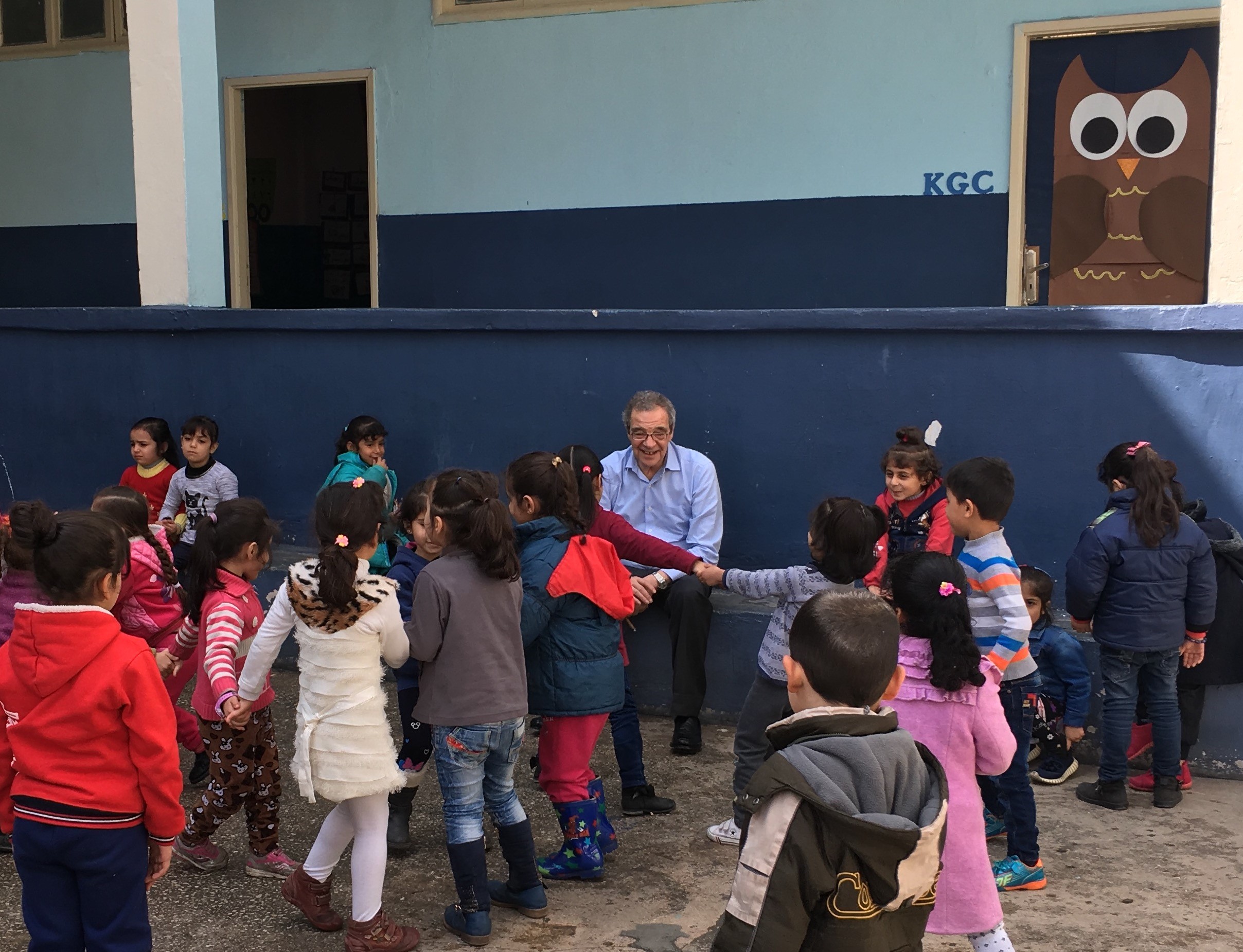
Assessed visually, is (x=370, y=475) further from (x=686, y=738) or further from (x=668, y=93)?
(x=668, y=93)

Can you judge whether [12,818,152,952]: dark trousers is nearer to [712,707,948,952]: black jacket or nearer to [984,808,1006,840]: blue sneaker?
[712,707,948,952]: black jacket

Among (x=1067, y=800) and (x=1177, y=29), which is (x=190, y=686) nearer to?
(x=1067, y=800)

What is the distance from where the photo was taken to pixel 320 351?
605 centimetres

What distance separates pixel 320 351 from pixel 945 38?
3611 millimetres

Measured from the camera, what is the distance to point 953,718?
291 centimetres

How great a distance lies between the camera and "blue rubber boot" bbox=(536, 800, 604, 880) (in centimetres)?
377

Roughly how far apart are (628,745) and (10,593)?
2.01 meters

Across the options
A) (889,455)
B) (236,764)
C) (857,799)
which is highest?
(889,455)

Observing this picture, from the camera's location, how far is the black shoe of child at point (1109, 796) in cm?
435

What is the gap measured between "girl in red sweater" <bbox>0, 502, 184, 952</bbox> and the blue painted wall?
9.35 ft

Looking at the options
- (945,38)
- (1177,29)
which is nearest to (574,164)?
(945,38)

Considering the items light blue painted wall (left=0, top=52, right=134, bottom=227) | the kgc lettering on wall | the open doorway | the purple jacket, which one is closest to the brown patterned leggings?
the purple jacket

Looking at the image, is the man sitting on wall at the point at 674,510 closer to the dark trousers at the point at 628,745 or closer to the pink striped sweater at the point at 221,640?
the dark trousers at the point at 628,745

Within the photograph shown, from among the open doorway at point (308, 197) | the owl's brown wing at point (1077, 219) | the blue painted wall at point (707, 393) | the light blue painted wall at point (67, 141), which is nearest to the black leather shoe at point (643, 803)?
the blue painted wall at point (707, 393)
